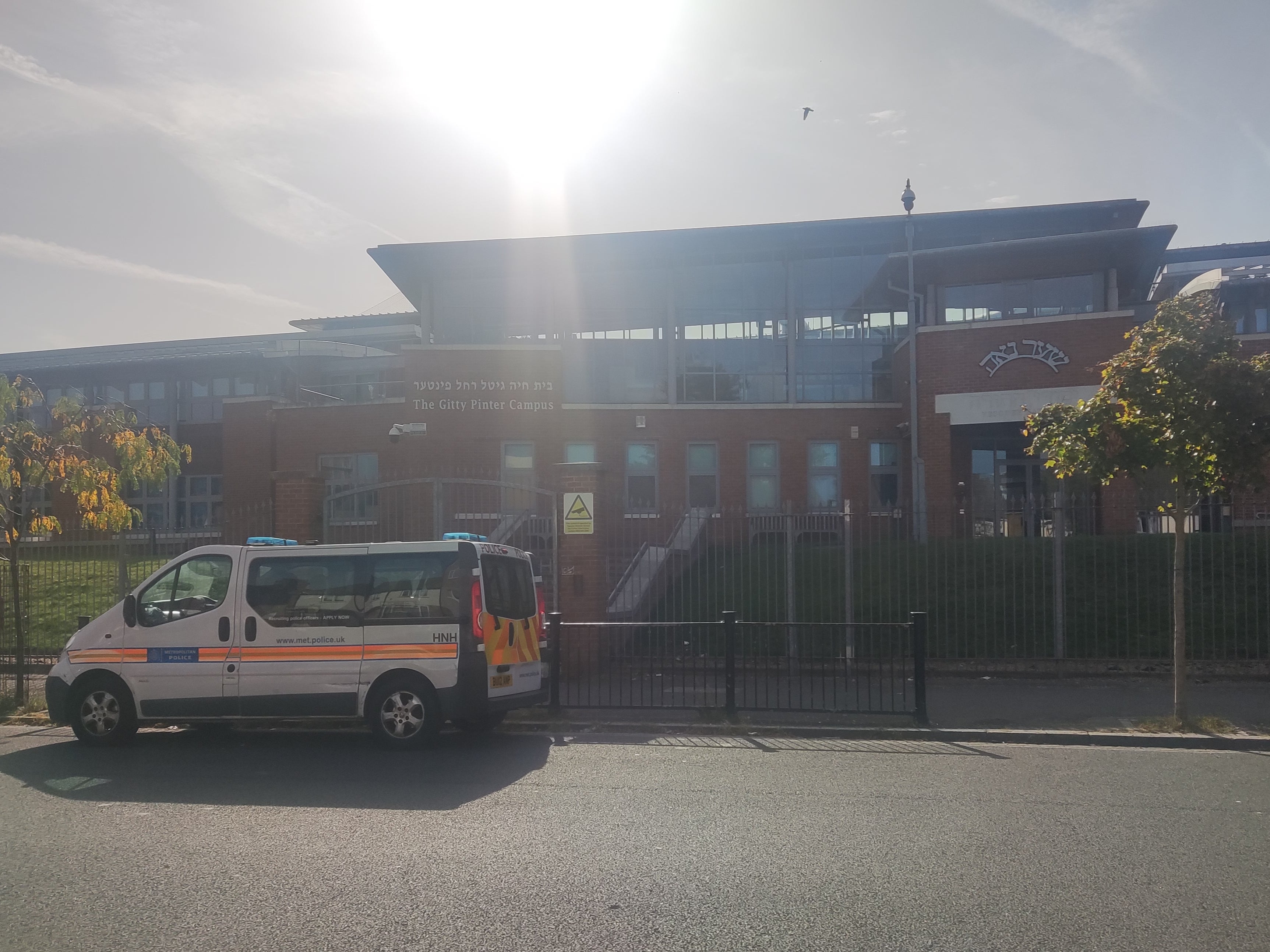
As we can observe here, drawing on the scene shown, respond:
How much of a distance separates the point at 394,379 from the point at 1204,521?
2306 centimetres

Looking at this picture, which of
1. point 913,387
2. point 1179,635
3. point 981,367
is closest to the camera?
point 1179,635

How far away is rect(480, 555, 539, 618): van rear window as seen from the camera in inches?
387

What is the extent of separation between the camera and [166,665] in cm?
984

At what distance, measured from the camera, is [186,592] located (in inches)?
393

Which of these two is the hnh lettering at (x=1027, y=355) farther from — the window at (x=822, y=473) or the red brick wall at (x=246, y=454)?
the red brick wall at (x=246, y=454)

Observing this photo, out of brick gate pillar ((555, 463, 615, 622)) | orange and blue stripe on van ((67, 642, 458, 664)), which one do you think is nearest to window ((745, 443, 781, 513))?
brick gate pillar ((555, 463, 615, 622))

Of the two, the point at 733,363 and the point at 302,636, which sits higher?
the point at 733,363

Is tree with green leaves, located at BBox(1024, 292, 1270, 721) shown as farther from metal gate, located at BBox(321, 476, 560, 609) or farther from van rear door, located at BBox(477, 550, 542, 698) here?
metal gate, located at BBox(321, 476, 560, 609)

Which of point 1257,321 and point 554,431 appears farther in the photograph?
point 1257,321

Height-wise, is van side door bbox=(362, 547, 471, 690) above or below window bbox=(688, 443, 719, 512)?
below

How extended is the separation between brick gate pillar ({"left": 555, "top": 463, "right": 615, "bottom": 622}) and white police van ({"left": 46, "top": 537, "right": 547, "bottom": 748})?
3.59m

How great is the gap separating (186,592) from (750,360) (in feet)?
64.5

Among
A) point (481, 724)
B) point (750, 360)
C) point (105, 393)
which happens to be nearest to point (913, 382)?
point (750, 360)

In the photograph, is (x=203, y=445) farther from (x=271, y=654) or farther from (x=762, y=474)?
(x=271, y=654)
